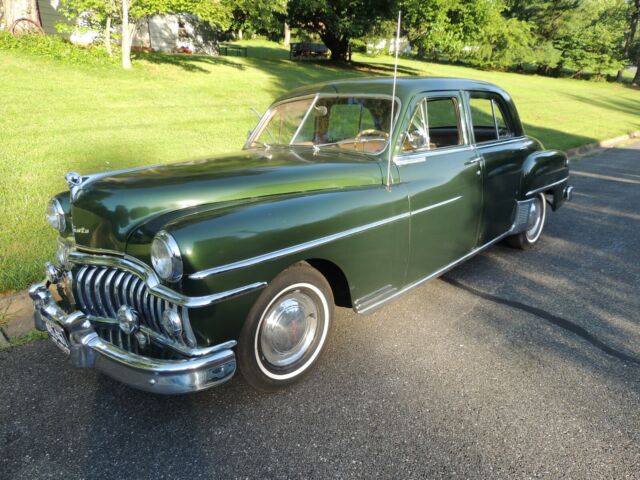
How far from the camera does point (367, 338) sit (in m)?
3.24

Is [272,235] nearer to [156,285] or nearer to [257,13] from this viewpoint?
[156,285]

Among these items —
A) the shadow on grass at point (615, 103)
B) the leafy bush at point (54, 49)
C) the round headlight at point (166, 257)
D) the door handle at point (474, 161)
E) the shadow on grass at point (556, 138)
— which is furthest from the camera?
the shadow on grass at point (615, 103)

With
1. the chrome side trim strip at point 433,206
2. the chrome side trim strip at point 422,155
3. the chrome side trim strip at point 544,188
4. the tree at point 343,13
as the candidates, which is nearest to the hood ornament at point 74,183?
the chrome side trim strip at point 422,155

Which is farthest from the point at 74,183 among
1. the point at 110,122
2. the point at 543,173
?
the point at 110,122

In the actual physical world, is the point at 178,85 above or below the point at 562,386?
above

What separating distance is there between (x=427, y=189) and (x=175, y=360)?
6.61 ft

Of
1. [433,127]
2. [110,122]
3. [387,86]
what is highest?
[387,86]

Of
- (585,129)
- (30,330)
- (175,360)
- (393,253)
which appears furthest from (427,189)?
(585,129)

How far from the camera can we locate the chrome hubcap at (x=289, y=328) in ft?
8.40

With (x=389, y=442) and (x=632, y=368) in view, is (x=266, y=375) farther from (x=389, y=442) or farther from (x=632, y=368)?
(x=632, y=368)

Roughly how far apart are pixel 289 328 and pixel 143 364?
79cm

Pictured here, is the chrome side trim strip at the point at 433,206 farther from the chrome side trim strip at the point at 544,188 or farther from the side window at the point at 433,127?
the chrome side trim strip at the point at 544,188

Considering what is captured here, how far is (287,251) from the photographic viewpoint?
2.46 meters

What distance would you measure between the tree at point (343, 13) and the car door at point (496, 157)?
19.7 meters
